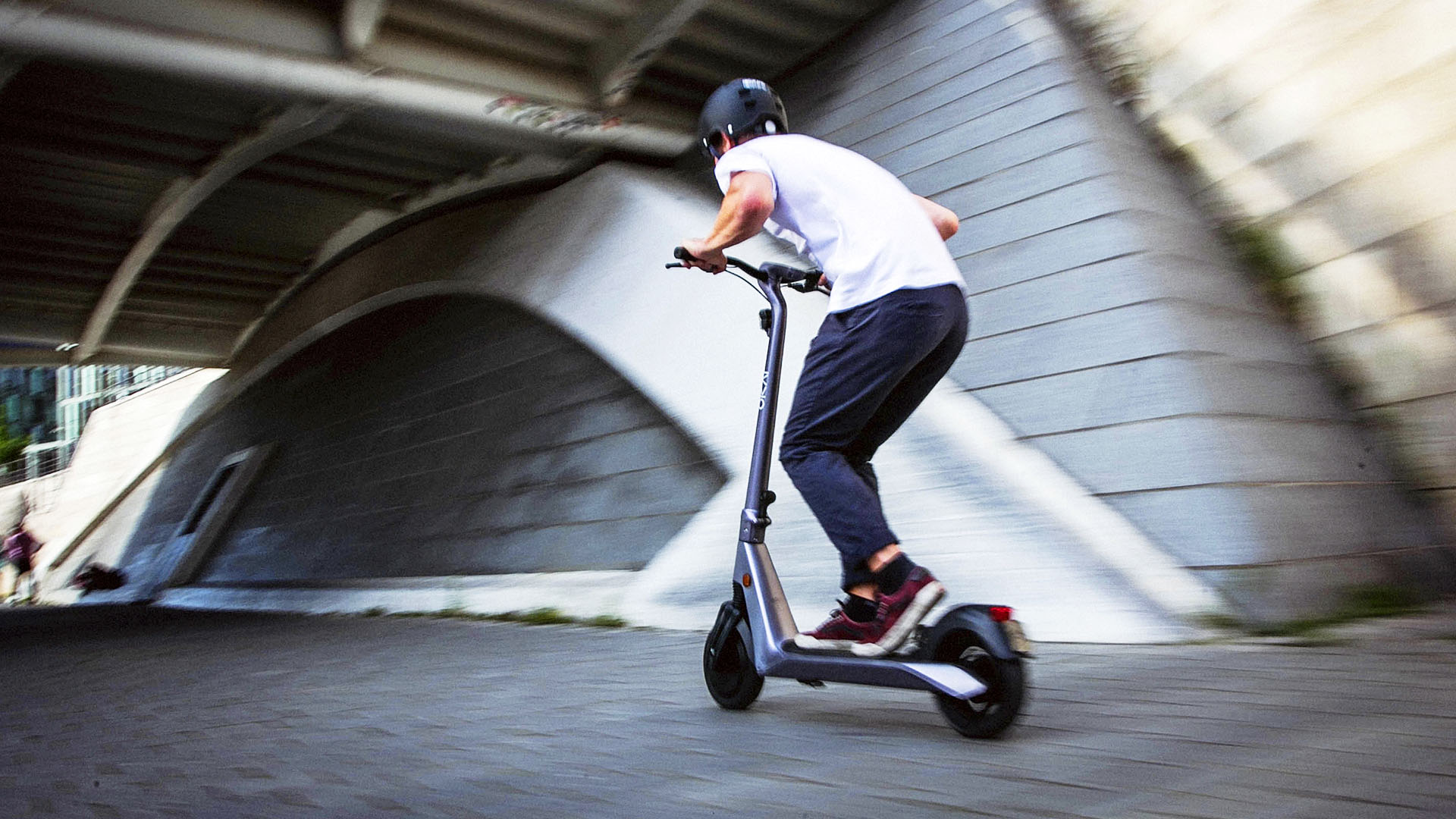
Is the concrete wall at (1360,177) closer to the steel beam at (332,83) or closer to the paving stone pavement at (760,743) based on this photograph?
the paving stone pavement at (760,743)

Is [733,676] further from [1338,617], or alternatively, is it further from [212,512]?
[212,512]

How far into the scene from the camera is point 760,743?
9.80 ft

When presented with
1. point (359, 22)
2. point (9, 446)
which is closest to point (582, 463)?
point (359, 22)

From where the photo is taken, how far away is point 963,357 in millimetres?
6504

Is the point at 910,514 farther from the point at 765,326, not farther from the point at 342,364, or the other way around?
the point at 342,364

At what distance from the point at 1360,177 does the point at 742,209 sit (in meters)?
3.92

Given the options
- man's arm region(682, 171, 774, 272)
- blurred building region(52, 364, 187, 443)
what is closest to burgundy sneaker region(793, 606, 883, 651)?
man's arm region(682, 171, 774, 272)

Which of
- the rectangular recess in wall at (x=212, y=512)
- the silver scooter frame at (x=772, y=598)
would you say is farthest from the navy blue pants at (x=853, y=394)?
the rectangular recess in wall at (x=212, y=512)

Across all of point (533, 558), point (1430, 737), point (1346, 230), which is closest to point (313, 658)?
point (533, 558)

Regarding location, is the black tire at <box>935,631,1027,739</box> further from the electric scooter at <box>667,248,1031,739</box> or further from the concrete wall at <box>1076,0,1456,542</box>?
the concrete wall at <box>1076,0,1456,542</box>

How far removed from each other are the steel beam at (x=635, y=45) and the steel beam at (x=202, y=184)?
7.90ft

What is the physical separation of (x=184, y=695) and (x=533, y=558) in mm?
4001

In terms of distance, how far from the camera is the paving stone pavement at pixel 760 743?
227 cm

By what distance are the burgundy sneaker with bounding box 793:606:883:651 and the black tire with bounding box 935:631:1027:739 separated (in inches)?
9.6
